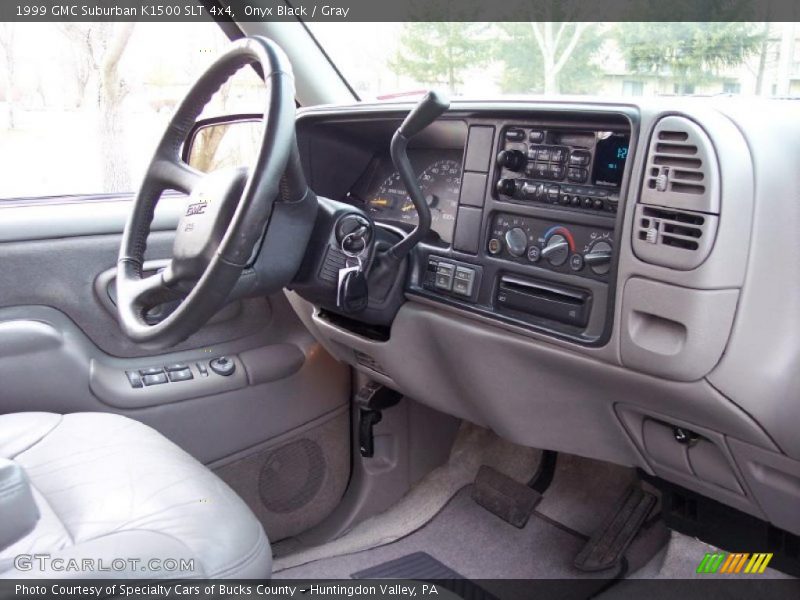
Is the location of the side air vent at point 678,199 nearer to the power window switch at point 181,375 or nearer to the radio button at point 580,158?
the radio button at point 580,158

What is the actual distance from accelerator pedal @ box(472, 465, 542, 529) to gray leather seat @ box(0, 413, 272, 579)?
0.96 m

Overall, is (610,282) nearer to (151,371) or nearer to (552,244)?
(552,244)

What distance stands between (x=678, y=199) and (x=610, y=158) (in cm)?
20

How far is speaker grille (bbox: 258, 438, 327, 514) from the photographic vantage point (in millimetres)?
2098

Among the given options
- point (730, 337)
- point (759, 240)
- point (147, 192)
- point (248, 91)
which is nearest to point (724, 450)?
point (730, 337)

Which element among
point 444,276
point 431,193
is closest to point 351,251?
point 444,276

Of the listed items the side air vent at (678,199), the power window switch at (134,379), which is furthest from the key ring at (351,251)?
the power window switch at (134,379)

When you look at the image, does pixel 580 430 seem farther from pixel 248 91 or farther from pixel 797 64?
pixel 248 91

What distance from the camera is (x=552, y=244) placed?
1.41 m

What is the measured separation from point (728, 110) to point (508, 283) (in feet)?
1.64

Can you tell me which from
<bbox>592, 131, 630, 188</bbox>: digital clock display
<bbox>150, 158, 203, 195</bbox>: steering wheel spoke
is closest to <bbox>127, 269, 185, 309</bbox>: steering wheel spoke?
<bbox>150, 158, 203, 195</bbox>: steering wheel spoke

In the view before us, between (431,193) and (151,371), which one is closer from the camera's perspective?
(431,193)

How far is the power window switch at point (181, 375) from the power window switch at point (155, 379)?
0.02 metres

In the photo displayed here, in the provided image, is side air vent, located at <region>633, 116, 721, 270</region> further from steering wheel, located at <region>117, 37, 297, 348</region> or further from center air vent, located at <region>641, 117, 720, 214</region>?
steering wheel, located at <region>117, 37, 297, 348</region>
